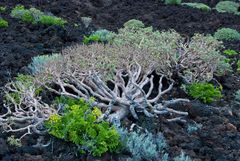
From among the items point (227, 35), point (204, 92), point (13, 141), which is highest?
point (227, 35)

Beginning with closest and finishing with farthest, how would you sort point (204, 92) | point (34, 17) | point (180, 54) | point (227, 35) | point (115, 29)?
point (204, 92) < point (180, 54) < point (34, 17) < point (227, 35) < point (115, 29)

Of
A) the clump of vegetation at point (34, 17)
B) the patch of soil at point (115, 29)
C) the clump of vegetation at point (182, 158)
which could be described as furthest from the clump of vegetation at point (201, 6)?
the clump of vegetation at point (182, 158)

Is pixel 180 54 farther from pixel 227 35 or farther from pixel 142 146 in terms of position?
pixel 227 35

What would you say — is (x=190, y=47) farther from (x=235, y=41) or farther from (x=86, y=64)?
(x=235, y=41)

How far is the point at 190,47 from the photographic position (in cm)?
821

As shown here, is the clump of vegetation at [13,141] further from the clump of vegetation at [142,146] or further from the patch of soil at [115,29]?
the clump of vegetation at [142,146]

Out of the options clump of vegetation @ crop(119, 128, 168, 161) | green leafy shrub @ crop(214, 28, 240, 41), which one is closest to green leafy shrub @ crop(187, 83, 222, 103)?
clump of vegetation @ crop(119, 128, 168, 161)

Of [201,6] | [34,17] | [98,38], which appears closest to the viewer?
[98,38]

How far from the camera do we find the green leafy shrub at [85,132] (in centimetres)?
531

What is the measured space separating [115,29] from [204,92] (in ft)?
17.7

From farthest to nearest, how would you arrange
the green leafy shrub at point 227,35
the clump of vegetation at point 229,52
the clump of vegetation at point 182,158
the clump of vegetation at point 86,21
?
the clump of vegetation at point 86,21 → the green leafy shrub at point 227,35 → the clump of vegetation at point 229,52 → the clump of vegetation at point 182,158

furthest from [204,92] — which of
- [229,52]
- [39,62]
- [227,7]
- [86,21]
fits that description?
[227,7]

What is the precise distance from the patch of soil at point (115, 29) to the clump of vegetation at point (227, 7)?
0.70m

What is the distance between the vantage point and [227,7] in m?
16.7
